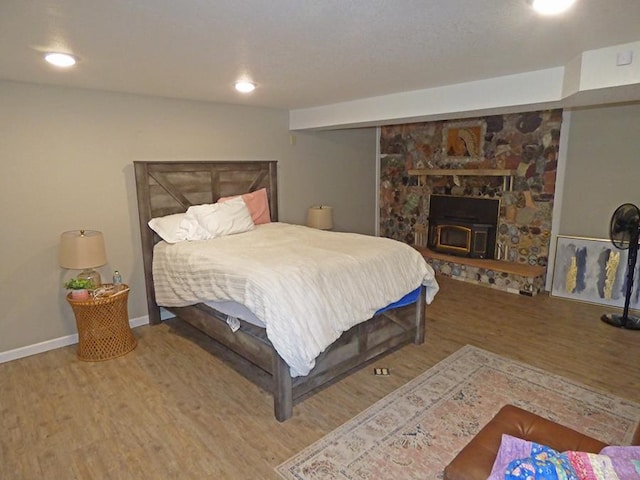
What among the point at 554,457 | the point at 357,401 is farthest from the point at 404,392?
the point at 554,457

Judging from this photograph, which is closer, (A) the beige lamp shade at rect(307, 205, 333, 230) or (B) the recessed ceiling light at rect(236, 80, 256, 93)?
(B) the recessed ceiling light at rect(236, 80, 256, 93)

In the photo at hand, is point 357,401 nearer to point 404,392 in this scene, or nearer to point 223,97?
point 404,392

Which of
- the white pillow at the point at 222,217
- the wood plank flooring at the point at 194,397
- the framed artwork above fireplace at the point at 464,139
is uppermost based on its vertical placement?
the framed artwork above fireplace at the point at 464,139

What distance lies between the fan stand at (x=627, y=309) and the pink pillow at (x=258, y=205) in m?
3.69

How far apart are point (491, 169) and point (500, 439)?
397 cm

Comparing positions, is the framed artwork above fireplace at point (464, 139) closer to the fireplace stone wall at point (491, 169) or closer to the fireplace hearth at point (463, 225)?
the fireplace stone wall at point (491, 169)

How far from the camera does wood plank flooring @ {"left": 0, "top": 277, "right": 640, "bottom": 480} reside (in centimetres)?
212

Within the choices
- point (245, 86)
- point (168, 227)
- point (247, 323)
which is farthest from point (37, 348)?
point (245, 86)

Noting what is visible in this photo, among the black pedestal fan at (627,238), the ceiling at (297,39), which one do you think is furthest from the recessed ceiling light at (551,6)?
the black pedestal fan at (627,238)

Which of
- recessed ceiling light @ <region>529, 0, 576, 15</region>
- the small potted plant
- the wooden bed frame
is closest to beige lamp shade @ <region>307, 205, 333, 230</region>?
the wooden bed frame

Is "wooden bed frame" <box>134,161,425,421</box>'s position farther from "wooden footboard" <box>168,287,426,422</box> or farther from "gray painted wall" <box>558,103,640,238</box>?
"gray painted wall" <box>558,103,640,238</box>

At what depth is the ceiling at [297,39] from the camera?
1.65 meters

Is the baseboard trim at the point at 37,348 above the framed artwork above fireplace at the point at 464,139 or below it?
below

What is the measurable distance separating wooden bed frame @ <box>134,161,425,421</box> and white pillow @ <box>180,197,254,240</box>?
0.30 m
